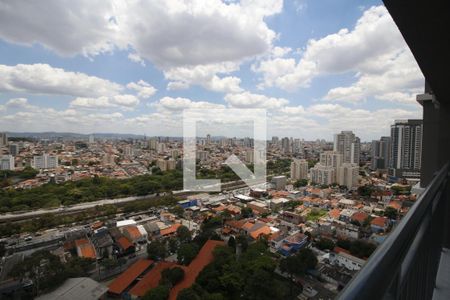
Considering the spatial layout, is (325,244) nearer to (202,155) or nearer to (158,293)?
(158,293)

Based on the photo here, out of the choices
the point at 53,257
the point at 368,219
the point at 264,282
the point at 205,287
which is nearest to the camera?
the point at 264,282

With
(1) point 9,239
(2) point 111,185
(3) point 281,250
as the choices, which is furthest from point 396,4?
(2) point 111,185

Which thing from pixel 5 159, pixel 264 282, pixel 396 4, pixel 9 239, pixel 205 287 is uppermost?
pixel 396 4

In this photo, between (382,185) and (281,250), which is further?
(382,185)

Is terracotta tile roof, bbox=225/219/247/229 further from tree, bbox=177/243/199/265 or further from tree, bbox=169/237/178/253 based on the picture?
tree, bbox=177/243/199/265

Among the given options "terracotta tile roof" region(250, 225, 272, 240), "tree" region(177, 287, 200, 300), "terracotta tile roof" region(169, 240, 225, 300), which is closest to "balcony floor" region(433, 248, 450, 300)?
"tree" region(177, 287, 200, 300)

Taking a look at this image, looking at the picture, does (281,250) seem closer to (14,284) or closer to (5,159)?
(14,284)
